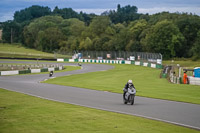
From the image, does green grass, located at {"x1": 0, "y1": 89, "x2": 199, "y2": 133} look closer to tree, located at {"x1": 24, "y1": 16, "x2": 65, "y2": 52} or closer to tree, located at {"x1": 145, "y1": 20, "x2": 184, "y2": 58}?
tree, located at {"x1": 145, "y1": 20, "x2": 184, "y2": 58}

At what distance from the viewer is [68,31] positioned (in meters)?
160

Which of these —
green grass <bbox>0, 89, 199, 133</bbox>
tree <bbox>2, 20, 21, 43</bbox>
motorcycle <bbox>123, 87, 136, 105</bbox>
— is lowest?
green grass <bbox>0, 89, 199, 133</bbox>

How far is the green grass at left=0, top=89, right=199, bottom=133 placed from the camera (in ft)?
37.2

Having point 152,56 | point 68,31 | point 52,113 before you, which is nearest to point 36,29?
point 68,31

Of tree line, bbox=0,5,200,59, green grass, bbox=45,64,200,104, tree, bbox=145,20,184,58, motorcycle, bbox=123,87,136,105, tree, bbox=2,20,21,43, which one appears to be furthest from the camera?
tree, bbox=2,20,21,43

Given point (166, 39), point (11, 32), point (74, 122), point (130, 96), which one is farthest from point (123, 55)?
point (11, 32)

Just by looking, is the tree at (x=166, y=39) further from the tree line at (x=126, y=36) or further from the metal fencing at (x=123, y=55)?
the metal fencing at (x=123, y=55)

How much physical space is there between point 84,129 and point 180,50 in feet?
286

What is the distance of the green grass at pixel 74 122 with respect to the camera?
11.3 meters

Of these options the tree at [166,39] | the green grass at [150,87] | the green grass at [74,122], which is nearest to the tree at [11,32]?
the tree at [166,39]

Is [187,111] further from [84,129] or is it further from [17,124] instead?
[17,124]

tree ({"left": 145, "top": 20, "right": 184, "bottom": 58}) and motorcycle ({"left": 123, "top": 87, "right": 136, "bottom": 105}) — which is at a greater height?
tree ({"left": 145, "top": 20, "right": 184, "bottom": 58})

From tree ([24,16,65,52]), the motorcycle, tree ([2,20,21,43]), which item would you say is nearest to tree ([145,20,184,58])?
tree ([24,16,65,52])

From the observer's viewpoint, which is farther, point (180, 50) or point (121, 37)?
point (121, 37)
